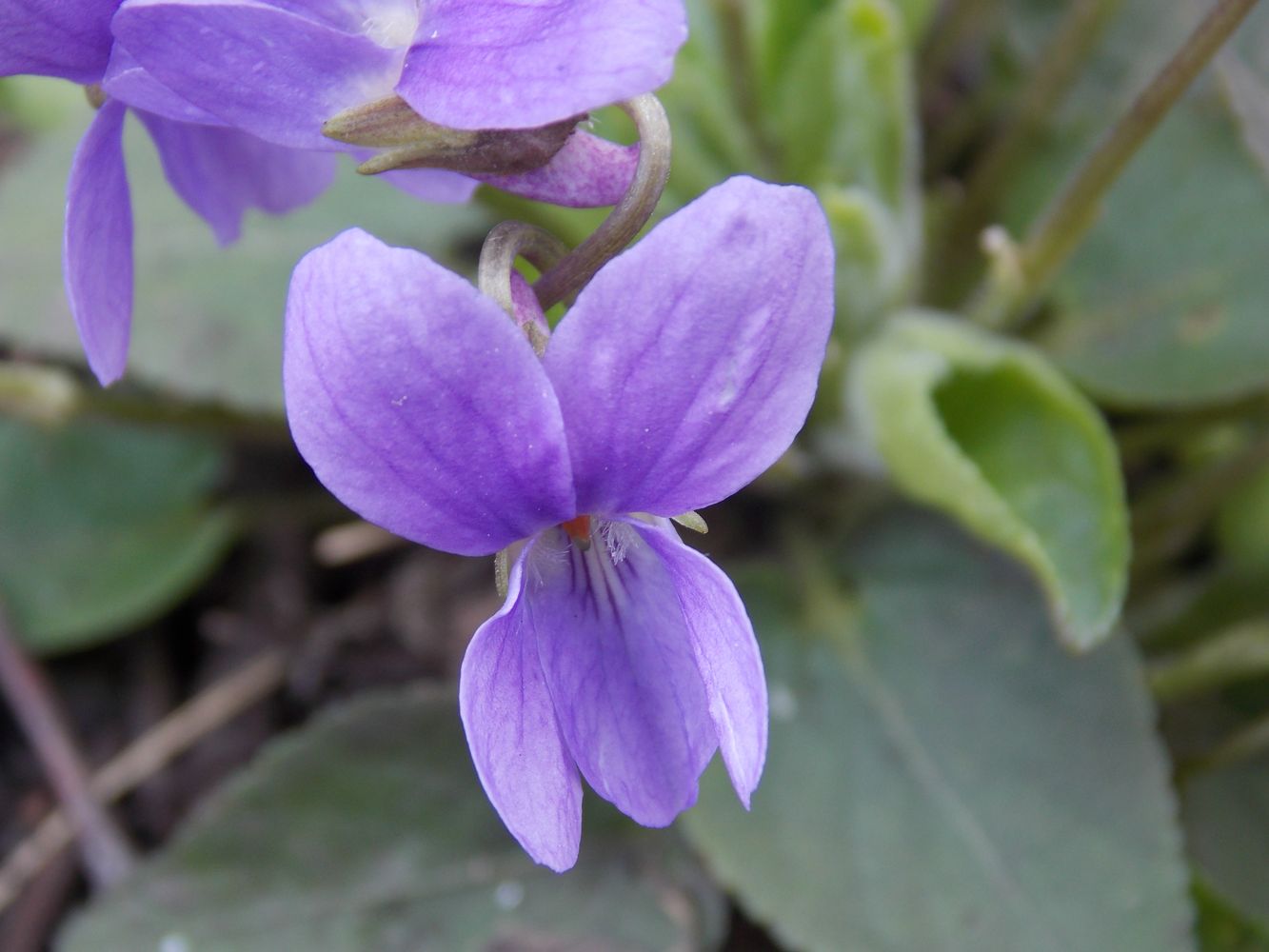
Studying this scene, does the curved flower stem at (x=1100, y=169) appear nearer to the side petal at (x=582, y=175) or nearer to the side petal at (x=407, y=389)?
the side petal at (x=582, y=175)

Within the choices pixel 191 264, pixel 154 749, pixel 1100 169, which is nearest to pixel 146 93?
pixel 1100 169

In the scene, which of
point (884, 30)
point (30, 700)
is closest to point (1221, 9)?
point (884, 30)

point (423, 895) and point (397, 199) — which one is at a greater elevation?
point (397, 199)

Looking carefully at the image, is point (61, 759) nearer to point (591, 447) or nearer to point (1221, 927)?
point (591, 447)

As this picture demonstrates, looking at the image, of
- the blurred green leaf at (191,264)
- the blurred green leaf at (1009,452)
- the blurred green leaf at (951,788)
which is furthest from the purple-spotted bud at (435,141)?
the blurred green leaf at (191,264)

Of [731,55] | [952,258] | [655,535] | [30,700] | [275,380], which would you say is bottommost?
[30,700]

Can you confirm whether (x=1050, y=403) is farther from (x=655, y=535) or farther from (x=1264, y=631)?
(x=655, y=535)
